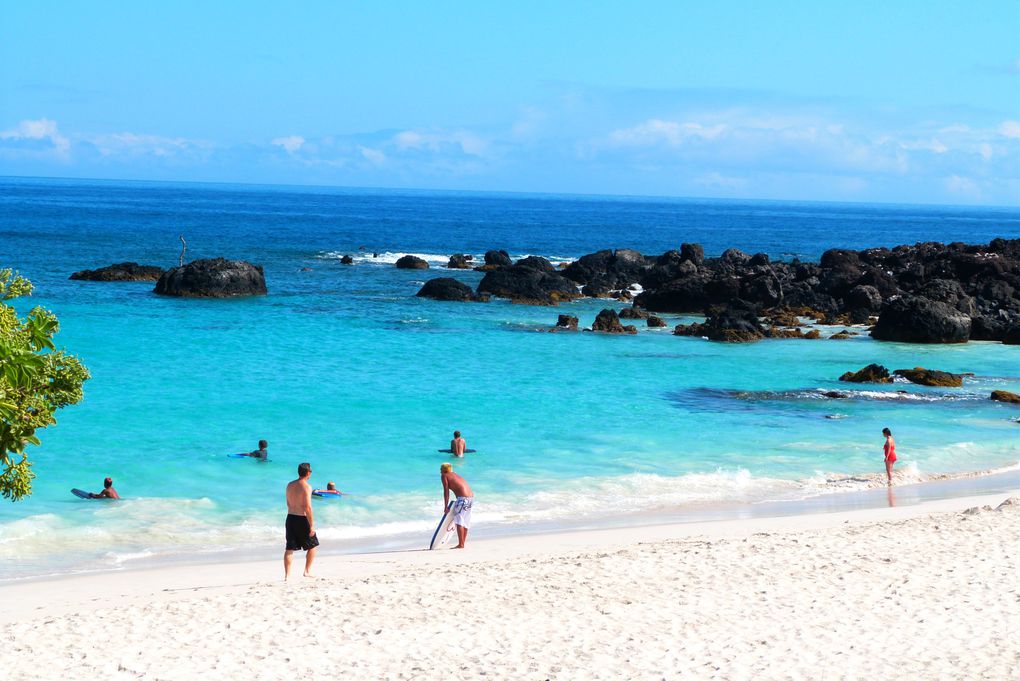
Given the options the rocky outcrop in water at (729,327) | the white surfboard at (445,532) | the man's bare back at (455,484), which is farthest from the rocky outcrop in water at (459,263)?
the man's bare back at (455,484)

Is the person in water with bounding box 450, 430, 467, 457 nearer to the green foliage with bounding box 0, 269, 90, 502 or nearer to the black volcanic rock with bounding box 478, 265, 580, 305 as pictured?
the green foliage with bounding box 0, 269, 90, 502

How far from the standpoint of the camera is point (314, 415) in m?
27.2

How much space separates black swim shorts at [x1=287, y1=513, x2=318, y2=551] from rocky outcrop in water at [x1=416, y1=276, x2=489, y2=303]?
39.7m

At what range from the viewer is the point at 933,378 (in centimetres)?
3284

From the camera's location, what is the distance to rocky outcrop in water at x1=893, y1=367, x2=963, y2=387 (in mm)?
32719

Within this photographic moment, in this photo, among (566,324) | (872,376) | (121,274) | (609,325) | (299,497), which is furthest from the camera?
(121,274)

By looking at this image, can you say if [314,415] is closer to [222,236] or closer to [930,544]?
[930,544]

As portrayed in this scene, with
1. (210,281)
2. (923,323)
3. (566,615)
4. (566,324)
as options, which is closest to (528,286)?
(566,324)

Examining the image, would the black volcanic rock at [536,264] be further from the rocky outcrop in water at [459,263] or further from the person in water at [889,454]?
the person in water at [889,454]

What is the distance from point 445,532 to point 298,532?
3032mm

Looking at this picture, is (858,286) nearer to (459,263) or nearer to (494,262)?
(494,262)

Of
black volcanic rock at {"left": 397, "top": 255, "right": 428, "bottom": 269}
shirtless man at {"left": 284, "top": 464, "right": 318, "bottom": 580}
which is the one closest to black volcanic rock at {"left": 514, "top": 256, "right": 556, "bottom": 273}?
black volcanic rock at {"left": 397, "top": 255, "right": 428, "bottom": 269}

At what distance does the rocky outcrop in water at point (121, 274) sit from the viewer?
5859 centimetres

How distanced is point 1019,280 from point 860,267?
1198cm
